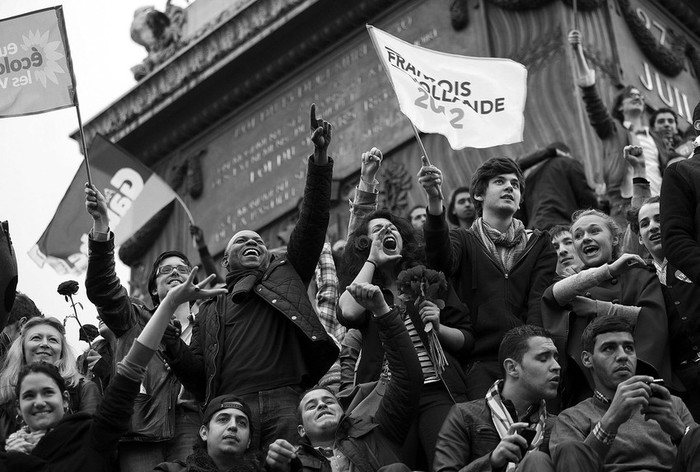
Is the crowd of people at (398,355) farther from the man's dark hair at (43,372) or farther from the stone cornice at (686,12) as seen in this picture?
the stone cornice at (686,12)

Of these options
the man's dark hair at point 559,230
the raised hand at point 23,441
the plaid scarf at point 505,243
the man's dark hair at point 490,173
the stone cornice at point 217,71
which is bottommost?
the man's dark hair at point 559,230

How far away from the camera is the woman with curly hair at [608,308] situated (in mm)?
9820

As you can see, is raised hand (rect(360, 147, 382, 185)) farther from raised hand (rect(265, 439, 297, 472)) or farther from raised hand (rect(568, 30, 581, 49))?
raised hand (rect(568, 30, 581, 49))

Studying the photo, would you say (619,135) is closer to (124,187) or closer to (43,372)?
(124,187)

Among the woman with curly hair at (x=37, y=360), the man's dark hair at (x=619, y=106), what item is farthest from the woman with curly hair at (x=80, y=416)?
the man's dark hair at (x=619, y=106)

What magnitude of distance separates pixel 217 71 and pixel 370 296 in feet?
41.4

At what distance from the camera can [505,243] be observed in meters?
11.2

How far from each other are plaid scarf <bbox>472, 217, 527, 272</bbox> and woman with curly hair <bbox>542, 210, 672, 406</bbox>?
24.3 inches

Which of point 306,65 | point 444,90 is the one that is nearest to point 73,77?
point 444,90

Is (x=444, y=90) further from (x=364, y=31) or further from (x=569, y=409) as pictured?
(x=364, y=31)

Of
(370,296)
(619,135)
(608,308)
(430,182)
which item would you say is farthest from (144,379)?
(619,135)

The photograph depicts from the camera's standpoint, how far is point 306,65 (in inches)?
843

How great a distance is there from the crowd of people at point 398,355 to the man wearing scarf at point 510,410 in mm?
12

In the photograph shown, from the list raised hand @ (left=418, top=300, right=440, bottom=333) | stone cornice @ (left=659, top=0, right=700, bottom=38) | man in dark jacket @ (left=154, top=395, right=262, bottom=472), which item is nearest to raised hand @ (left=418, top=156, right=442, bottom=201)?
raised hand @ (left=418, top=300, right=440, bottom=333)
